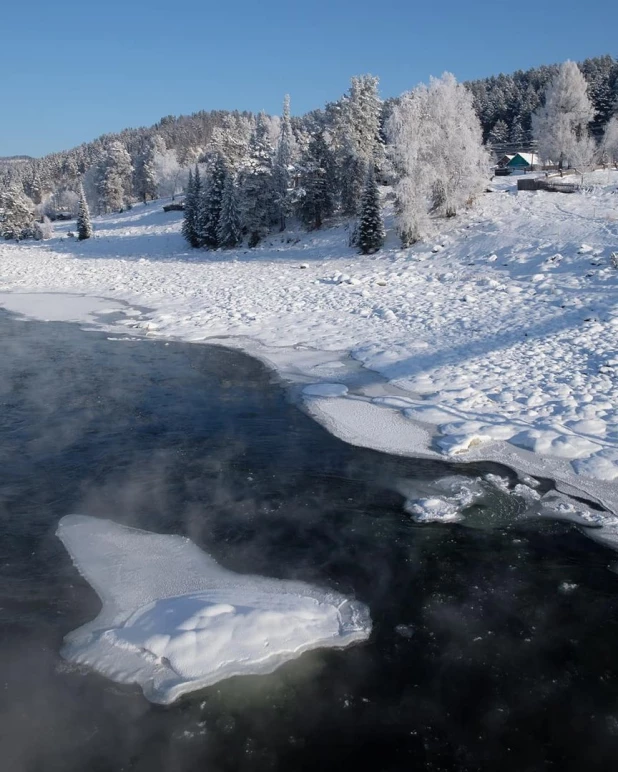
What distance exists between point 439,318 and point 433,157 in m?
17.1

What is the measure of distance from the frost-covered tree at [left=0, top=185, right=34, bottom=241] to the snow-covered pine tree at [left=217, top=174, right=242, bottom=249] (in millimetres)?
27320

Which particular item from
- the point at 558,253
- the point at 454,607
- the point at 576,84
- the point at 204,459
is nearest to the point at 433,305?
the point at 558,253

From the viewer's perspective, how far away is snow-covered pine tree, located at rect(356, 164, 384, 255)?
102 ft

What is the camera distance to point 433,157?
31.5 m

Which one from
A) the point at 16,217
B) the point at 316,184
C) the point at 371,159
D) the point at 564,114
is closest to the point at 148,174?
the point at 16,217

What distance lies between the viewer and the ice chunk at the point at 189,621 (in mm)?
5195

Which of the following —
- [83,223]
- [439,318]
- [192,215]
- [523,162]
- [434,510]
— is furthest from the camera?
[523,162]

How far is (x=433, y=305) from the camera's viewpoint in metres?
19.6

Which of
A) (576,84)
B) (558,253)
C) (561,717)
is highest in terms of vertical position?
(576,84)

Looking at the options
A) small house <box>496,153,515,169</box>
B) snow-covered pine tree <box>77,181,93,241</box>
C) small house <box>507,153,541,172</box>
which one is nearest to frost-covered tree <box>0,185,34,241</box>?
snow-covered pine tree <box>77,181,93,241</box>

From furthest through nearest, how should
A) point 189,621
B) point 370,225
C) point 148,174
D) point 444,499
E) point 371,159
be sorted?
point 148,174 < point 371,159 < point 370,225 < point 444,499 < point 189,621

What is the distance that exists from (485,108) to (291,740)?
87776 millimetres

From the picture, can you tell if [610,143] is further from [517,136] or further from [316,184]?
[517,136]

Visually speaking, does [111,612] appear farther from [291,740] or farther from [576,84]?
[576,84]
